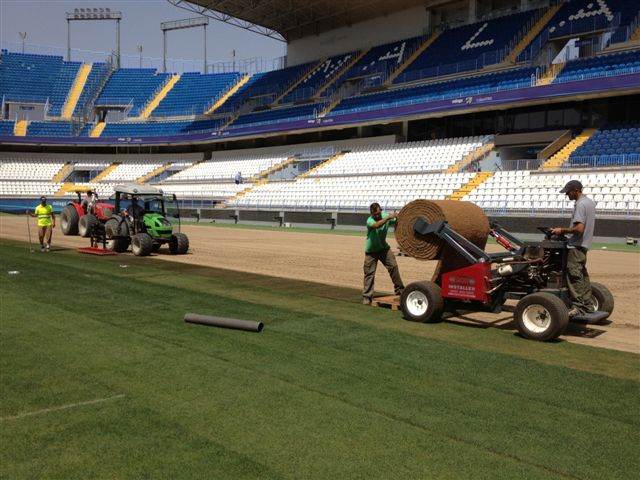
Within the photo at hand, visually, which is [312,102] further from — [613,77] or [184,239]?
[184,239]

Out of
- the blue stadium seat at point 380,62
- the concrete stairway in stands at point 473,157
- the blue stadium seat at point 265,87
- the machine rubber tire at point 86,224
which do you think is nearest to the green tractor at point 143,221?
the machine rubber tire at point 86,224

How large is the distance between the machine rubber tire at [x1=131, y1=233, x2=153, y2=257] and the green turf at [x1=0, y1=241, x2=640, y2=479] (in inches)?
289

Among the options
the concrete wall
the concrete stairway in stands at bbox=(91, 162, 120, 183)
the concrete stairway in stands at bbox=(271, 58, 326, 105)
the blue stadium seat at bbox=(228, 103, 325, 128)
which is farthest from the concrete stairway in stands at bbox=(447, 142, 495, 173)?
the concrete stairway in stands at bbox=(91, 162, 120, 183)

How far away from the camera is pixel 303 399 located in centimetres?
495

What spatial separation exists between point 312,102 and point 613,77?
84.4 feet

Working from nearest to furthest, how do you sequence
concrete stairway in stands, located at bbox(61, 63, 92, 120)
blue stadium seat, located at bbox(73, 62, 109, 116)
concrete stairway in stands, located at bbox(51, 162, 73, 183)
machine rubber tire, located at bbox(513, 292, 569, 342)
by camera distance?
1. machine rubber tire, located at bbox(513, 292, 569, 342)
2. concrete stairway in stands, located at bbox(51, 162, 73, 183)
3. concrete stairway in stands, located at bbox(61, 63, 92, 120)
4. blue stadium seat, located at bbox(73, 62, 109, 116)

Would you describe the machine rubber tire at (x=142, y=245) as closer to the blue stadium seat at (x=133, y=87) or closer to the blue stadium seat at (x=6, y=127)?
the blue stadium seat at (x=6, y=127)

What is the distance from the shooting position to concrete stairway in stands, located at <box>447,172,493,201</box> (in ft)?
94.5

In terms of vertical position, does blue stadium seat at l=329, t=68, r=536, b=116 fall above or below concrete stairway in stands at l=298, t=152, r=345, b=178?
above

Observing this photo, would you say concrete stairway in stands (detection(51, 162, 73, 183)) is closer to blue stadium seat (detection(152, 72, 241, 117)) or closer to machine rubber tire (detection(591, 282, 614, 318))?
blue stadium seat (detection(152, 72, 241, 117))

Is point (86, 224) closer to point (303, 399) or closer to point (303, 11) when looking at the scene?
point (303, 399)

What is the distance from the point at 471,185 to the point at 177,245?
57.0ft

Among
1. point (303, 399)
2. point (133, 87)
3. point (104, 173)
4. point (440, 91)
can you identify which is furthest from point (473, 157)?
point (133, 87)

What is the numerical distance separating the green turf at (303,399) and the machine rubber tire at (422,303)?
0.66 feet
